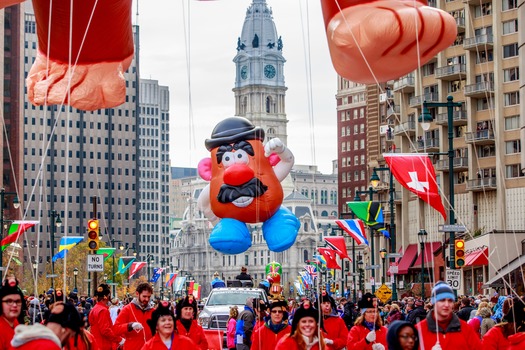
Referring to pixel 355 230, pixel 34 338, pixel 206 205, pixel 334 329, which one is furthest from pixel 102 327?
pixel 355 230

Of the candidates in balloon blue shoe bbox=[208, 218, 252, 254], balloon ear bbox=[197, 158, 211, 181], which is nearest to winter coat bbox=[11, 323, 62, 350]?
balloon blue shoe bbox=[208, 218, 252, 254]

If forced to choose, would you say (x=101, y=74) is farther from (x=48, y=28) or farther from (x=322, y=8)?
(x=322, y=8)

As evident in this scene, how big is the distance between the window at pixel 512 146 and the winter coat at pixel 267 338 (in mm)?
49629

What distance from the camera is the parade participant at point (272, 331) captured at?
1488 centimetres

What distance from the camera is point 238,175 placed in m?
21.0

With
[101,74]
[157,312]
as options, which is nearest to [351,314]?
[157,312]

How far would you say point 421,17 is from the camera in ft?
28.1

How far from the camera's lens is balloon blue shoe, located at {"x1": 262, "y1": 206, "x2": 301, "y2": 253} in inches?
860

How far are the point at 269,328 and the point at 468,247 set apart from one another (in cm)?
5136

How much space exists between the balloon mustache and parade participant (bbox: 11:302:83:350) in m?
11.2

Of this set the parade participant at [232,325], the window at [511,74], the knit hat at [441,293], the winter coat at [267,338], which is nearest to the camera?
the knit hat at [441,293]

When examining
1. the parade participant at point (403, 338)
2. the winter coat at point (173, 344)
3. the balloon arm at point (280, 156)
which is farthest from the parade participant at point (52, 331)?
the balloon arm at point (280, 156)

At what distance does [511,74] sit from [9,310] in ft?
181

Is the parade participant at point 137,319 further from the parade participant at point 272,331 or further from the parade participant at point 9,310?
the parade participant at point 9,310
